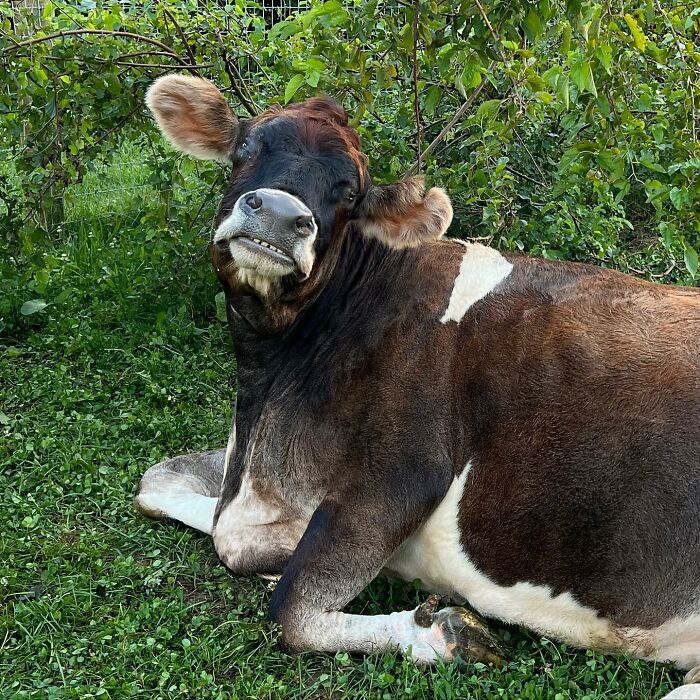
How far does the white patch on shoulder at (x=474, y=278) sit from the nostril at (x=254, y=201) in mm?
1070

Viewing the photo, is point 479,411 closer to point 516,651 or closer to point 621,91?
point 516,651

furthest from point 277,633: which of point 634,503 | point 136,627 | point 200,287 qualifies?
point 200,287

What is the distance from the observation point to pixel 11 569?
15.8 ft

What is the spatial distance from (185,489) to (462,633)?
1866 mm

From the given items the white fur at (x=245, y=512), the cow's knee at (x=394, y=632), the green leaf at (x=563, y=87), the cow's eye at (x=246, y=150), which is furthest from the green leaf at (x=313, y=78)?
the cow's knee at (x=394, y=632)

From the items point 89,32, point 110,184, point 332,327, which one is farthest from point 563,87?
point 110,184

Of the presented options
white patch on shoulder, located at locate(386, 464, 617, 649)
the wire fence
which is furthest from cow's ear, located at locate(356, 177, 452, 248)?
the wire fence

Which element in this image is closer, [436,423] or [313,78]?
[436,423]

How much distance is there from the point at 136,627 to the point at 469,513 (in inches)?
62.0

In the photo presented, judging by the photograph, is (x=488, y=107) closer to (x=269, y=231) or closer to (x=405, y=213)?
(x=405, y=213)

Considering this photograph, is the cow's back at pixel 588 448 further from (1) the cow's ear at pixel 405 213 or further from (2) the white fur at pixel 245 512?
(2) the white fur at pixel 245 512

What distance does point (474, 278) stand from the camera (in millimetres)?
4996

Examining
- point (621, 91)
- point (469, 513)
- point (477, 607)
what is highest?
point (621, 91)

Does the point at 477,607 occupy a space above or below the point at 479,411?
below
